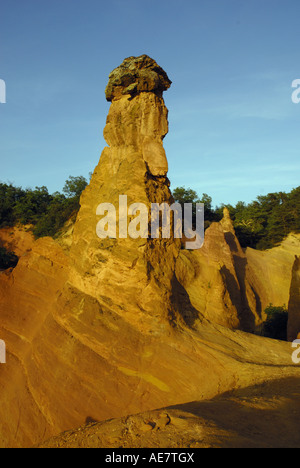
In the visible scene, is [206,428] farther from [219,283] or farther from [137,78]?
[219,283]

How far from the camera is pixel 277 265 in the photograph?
21.9 m

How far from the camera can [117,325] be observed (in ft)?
23.2

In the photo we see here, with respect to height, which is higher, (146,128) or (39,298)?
(146,128)

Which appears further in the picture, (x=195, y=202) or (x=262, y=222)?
(x=195, y=202)

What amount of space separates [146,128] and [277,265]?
1648 centimetres

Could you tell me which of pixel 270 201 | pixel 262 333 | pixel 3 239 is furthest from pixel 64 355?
pixel 270 201

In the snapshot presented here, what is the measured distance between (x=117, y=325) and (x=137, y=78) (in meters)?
5.67

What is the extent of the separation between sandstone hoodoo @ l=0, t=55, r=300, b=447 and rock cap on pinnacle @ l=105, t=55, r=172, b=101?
0.03m

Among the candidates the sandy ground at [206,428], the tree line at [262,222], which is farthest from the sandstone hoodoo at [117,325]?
the tree line at [262,222]

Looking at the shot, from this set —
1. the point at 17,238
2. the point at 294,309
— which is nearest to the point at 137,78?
the point at 294,309

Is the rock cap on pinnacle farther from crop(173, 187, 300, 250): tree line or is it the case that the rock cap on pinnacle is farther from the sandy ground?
crop(173, 187, 300, 250): tree line

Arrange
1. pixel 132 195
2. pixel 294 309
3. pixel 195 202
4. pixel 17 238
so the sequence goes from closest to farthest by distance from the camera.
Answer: pixel 132 195 < pixel 294 309 < pixel 17 238 < pixel 195 202
